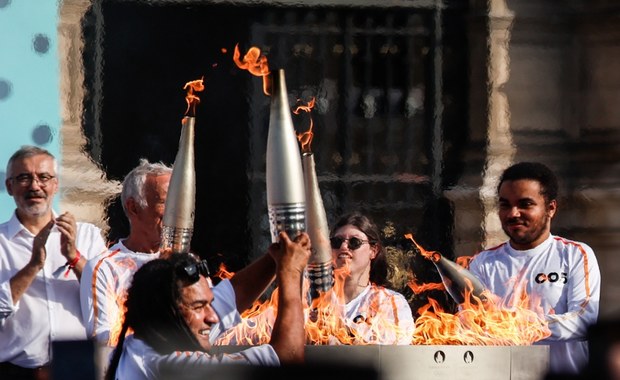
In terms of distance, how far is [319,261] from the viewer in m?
3.47

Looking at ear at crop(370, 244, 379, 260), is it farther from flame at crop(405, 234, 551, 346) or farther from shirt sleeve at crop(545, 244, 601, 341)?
shirt sleeve at crop(545, 244, 601, 341)

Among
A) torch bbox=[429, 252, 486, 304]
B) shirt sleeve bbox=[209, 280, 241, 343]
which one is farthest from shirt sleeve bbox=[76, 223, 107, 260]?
torch bbox=[429, 252, 486, 304]

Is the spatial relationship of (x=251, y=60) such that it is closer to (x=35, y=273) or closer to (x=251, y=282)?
(x=35, y=273)

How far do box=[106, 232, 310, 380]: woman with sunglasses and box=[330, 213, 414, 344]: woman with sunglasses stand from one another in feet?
3.10

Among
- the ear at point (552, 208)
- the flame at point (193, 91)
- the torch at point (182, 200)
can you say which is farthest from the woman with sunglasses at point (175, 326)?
the ear at point (552, 208)

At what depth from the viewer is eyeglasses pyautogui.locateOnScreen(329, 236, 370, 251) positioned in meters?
4.05

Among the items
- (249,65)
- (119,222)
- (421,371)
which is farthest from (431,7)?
(421,371)

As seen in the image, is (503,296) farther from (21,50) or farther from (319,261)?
(21,50)

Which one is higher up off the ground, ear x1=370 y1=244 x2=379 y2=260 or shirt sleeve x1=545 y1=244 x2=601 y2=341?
ear x1=370 y1=244 x2=379 y2=260

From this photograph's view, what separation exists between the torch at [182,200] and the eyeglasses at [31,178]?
0.41m

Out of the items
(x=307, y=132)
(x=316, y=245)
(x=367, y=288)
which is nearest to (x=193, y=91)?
(x=307, y=132)

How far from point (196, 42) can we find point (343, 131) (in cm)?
59

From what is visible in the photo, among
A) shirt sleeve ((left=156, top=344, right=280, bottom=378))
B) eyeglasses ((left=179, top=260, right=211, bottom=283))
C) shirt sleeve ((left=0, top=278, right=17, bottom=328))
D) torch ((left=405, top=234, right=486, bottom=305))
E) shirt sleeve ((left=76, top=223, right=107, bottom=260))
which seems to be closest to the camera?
shirt sleeve ((left=156, top=344, right=280, bottom=378))

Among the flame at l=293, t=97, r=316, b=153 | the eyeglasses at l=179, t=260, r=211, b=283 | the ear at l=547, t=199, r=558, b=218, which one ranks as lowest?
the eyeglasses at l=179, t=260, r=211, b=283
